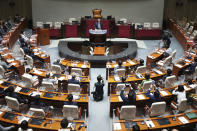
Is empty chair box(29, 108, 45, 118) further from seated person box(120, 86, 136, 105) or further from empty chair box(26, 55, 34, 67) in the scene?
empty chair box(26, 55, 34, 67)

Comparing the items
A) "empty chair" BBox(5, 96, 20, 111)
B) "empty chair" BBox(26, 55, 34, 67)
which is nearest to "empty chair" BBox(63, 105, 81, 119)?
"empty chair" BBox(5, 96, 20, 111)

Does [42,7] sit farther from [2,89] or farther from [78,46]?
[2,89]

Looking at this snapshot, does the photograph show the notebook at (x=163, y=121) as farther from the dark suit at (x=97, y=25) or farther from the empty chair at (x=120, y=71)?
the dark suit at (x=97, y=25)

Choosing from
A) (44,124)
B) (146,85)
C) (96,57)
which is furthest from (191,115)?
(96,57)

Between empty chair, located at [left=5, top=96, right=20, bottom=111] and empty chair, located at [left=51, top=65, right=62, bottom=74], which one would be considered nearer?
empty chair, located at [left=5, top=96, right=20, bottom=111]

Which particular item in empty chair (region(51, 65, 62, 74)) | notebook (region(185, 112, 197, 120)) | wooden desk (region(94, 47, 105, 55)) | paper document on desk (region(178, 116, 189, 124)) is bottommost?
paper document on desk (region(178, 116, 189, 124))

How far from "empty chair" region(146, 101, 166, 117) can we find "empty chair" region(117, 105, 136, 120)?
2.43ft

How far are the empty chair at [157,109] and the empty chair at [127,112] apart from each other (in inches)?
29.2

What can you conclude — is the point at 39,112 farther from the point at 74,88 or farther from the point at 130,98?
the point at 130,98

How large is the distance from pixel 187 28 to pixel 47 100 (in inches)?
627

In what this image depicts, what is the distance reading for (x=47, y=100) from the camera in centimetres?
1011

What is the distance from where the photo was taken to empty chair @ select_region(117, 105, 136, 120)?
352 inches

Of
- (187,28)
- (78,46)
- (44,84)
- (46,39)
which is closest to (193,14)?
(187,28)

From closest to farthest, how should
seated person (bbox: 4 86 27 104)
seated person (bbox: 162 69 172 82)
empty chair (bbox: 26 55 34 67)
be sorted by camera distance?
seated person (bbox: 4 86 27 104), seated person (bbox: 162 69 172 82), empty chair (bbox: 26 55 34 67)
